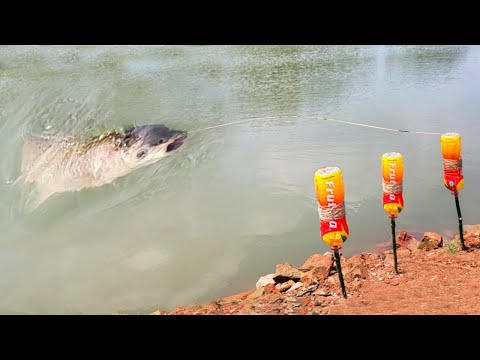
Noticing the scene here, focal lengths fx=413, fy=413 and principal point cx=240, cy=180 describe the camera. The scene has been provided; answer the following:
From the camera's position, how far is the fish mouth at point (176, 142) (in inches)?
457

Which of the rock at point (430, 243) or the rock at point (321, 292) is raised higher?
the rock at point (321, 292)

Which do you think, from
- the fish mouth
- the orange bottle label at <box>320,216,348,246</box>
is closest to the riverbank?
the orange bottle label at <box>320,216,348,246</box>

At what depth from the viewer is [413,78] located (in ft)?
55.9

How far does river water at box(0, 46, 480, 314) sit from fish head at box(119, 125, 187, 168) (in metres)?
0.42

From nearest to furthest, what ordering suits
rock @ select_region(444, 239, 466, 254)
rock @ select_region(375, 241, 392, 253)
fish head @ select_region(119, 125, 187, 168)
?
rock @ select_region(444, 239, 466, 254), rock @ select_region(375, 241, 392, 253), fish head @ select_region(119, 125, 187, 168)

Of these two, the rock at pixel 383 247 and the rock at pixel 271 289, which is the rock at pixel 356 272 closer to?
the rock at pixel 271 289

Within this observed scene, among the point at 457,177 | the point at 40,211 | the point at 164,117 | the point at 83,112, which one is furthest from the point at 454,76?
the point at 40,211

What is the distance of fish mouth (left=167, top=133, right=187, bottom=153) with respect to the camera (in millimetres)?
11617

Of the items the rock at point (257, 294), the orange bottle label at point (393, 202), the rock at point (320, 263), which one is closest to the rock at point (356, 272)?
the rock at point (320, 263)

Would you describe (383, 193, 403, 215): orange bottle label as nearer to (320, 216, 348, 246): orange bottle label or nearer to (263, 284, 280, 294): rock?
(320, 216, 348, 246): orange bottle label

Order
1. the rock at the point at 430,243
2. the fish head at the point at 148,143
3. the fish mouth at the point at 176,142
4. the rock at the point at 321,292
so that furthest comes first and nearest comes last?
the fish mouth at the point at 176,142
the fish head at the point at 148,143
the rock at the point at 430,243
the rock at the point at 321,292

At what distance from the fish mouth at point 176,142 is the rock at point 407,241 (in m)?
6.80

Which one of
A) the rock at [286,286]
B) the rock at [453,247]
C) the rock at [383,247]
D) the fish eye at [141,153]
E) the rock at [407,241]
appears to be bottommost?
the rock at [383,247]

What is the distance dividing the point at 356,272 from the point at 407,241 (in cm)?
165
